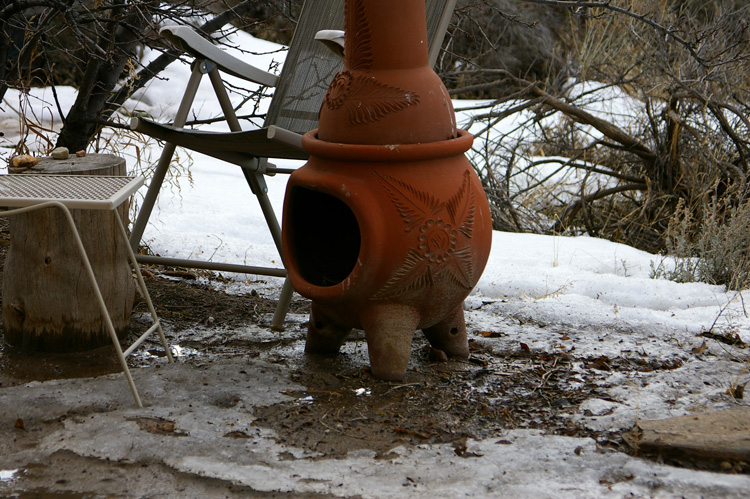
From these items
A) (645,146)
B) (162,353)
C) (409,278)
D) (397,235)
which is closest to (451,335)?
(409,278)

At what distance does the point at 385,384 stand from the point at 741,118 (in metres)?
3.28

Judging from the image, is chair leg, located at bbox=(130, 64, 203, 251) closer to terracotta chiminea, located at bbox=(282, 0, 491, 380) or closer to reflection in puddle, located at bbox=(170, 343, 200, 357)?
reflection in puddle, located at bbox=(170, 343, 200, 357)

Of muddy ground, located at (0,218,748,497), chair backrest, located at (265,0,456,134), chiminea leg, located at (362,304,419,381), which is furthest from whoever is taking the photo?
chair backrest, located at (265,0,456,134)

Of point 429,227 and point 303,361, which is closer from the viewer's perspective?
point 429,227

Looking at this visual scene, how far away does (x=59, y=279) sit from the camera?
265 centimetres

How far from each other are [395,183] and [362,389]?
682 mm

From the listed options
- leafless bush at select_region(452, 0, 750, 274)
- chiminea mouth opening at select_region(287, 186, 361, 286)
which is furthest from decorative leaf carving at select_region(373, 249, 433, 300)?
leafless bush at select_region(452, 0, 750, 274)

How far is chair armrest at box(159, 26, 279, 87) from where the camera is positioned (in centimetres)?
298

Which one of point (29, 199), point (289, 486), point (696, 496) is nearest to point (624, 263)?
point (696, 496)

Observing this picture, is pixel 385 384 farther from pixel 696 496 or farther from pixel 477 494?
pixel 696 496

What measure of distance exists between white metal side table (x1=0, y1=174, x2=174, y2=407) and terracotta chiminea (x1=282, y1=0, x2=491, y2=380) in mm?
557

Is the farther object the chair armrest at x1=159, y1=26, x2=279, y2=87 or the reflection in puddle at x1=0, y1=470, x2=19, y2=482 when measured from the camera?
the chair armrest at x1=159, y1=26, x2=279, y2=87

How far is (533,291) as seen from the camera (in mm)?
3570

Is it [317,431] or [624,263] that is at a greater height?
[624,263]
